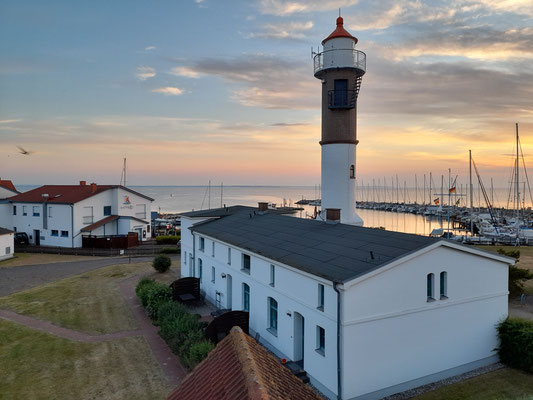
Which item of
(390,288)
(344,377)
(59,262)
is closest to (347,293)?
(390,288)

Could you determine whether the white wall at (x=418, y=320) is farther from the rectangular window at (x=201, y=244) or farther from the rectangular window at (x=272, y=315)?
the rectangular window at (x=201, y=244)

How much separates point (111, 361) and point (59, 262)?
25.5 m

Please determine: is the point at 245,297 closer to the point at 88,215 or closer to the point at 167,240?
the point at 167,240

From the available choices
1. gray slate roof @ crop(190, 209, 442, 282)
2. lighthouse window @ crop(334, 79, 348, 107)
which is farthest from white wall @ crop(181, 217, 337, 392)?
lighthouse window @ crop(334, 79, 348, 107)

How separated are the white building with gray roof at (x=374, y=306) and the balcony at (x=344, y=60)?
1151 cm

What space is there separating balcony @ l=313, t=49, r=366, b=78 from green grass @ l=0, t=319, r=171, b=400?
19401mm

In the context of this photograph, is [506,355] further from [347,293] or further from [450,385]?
[347,293]

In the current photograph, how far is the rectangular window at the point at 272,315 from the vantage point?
53.5ft

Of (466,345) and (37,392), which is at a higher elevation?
(466,345)

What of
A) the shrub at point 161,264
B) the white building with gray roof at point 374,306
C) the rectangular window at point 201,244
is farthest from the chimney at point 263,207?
the shrub at point 161,264

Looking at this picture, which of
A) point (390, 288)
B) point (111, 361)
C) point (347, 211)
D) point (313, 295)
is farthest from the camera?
point (347, 211)

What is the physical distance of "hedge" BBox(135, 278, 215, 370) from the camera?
44.3 ft

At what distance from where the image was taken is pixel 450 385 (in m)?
13.5

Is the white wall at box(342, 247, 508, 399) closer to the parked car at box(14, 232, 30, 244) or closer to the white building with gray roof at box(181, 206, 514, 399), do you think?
the white building with gray roof at box(181, 206, 514, 399)
